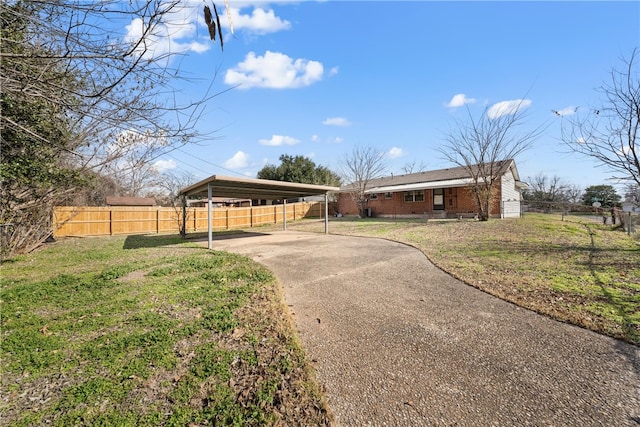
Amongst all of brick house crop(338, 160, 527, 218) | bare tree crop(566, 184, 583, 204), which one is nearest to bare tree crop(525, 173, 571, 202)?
bare tree crop(566, 184, 583, 204)

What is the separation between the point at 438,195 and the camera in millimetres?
20656

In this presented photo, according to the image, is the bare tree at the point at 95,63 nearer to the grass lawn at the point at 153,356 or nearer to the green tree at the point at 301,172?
the grass lawn at the point at 153,356

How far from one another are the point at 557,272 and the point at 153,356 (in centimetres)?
697

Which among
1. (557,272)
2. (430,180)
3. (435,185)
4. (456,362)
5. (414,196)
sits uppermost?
(430,180)

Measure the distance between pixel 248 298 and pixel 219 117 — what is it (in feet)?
8.54

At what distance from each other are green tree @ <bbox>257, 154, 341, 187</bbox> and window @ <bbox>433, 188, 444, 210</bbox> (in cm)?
1460

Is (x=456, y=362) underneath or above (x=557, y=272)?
underneath

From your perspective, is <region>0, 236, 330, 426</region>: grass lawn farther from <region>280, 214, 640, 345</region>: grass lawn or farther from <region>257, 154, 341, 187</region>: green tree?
<region>257, 154, 341, 187</region>: green tree

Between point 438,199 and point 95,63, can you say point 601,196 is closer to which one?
point 438,199

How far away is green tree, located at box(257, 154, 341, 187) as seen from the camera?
31.8 metres

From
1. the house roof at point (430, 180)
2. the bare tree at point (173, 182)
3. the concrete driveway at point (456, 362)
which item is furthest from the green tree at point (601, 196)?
the bare tree at point (173, 182)

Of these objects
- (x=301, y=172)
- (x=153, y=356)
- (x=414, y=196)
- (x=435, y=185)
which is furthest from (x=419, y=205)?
(x=153, y=356)

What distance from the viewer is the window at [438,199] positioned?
20.5m

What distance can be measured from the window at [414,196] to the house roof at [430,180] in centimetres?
63
